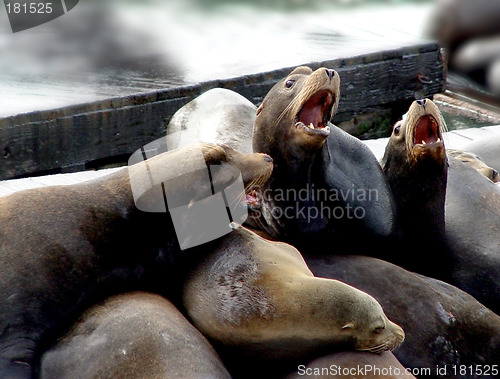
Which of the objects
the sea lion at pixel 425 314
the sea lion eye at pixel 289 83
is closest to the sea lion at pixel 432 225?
the sea lion at pixel 425 314

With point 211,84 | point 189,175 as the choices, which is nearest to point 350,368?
point 189,175

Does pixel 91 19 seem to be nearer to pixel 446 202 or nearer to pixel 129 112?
pixel 129 112

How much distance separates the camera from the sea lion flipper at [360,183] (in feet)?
11.5

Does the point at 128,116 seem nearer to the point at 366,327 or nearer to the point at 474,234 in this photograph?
the point at 474,234

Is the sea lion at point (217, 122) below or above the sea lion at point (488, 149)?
above

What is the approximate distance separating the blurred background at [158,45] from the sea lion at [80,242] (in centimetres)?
171

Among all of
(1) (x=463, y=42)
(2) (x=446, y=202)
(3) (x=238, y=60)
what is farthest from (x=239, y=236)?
(3) (x=238, y=60)

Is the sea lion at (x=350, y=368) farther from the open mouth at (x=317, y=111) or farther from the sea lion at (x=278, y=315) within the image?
the open mouth at (x=317, y=111)

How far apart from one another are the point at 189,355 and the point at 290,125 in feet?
4.51

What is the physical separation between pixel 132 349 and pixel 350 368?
0.74 m

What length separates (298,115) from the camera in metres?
3.46

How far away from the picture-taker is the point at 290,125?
3412mm

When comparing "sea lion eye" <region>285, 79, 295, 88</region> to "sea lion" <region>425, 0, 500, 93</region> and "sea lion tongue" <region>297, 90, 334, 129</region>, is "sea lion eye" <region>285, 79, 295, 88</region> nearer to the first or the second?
"sea lion tongue" <region>297, 90, 334, 129</region>

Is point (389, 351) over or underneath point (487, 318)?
over
